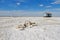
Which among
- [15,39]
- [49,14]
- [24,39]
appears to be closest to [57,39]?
[24,39]

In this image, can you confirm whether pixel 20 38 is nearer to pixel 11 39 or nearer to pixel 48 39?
pixel 11 39

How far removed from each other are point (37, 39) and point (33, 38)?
15.1 inches

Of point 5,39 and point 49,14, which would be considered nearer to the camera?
point 5,39

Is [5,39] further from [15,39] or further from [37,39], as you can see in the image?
[37,39]

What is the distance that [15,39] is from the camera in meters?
8.84

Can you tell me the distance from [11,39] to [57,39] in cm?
319

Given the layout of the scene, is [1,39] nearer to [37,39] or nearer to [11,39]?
[11,39]

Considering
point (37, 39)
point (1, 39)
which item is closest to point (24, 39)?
point (37, 39)

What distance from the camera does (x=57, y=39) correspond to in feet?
28.3

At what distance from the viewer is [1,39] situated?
29.0ft

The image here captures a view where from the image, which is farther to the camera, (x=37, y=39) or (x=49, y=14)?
(x=49, y=14)

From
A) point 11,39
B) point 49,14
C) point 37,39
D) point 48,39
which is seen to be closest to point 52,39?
point 48,39

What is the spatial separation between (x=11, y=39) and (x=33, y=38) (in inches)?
61.2

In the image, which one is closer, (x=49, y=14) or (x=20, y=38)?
(x=20, y=38)
